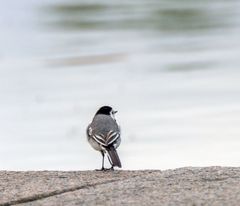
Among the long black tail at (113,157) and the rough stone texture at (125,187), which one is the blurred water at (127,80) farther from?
the rough stone texture at (125,187)

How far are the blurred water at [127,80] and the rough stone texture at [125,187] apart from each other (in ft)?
10.3

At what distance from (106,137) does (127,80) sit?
22.9ft

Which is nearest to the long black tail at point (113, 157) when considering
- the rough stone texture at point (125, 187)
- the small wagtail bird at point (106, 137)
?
the small wagtail bird at point (106, 137)

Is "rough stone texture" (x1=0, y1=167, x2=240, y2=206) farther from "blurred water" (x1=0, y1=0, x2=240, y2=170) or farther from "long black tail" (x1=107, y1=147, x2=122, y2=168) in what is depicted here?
"blurred water" (x1=0, y1=0, x2=240, y2=170)

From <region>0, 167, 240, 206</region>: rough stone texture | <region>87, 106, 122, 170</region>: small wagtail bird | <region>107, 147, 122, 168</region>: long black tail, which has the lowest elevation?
<region>0, 167, 240, 206</region>: rough stone texture

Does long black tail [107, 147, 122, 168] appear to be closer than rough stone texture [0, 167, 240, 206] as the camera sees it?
No

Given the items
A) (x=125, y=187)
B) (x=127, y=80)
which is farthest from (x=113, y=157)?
(x=127, y=80)

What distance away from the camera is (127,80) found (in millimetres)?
16078

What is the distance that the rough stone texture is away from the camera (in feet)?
22.5

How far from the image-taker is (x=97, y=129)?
30.5 feet

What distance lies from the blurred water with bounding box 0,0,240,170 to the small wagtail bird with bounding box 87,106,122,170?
4.84 ft

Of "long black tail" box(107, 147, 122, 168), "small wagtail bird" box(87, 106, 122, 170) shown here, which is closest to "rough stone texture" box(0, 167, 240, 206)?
"long black tail" box(107, 147, 122, 168)

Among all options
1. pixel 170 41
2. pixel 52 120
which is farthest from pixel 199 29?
pixel 52 120

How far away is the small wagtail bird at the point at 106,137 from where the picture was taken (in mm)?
8992
